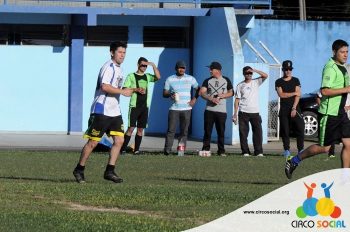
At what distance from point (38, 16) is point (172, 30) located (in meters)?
3.98

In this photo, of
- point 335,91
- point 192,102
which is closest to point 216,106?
point 192,102

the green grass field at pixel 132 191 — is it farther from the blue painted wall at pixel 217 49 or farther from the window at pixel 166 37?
the window at pixel 166 37

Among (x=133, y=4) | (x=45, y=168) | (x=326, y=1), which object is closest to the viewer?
(x=45, y=168)

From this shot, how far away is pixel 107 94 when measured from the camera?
43.8 ft

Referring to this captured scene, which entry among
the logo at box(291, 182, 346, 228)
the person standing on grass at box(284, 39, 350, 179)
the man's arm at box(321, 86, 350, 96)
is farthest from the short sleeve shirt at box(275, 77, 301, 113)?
the logo at box(291, 182, 346, 228)

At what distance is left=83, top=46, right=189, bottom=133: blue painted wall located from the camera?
28.1 meters

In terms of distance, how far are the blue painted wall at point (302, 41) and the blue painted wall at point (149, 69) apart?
2.67 metres

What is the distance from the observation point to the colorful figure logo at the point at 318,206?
19.1ft

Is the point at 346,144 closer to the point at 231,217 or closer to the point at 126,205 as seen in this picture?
the point at 126,205

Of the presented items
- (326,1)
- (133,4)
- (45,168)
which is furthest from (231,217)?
(326,1)

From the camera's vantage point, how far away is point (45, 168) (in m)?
16.0

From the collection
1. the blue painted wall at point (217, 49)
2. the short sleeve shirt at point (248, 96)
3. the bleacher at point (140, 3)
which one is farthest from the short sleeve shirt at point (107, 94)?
the bleacher at point (140, 3)

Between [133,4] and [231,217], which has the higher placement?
[133,4]

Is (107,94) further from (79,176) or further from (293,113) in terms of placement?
(293,113)
